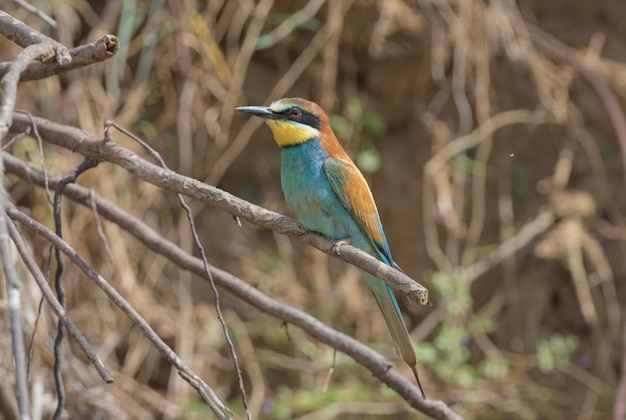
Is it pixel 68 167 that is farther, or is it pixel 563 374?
pixel 563 374

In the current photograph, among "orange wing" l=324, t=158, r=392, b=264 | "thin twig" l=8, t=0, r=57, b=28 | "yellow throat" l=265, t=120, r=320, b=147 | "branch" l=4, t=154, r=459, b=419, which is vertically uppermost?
"thin twig" l=8, t=0, r=57, b=28

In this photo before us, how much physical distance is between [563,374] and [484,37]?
1428 millimetres

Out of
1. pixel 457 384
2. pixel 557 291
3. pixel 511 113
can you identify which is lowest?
pixel 457 384

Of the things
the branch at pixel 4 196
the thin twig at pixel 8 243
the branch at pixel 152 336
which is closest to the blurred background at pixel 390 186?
the branch at pixel 152 336

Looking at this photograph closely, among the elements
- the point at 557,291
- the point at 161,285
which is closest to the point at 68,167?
the point at 161,285

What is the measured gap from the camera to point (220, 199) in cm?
163

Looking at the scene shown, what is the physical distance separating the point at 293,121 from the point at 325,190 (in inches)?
11.1

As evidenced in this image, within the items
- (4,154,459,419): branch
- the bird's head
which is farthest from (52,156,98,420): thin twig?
the bird's head

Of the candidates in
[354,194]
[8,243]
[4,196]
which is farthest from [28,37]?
[354,194]

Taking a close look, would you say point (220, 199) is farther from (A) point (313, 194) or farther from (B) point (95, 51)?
(A) point (313, 194)

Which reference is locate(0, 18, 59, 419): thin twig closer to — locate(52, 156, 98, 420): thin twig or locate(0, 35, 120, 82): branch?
Result: locate(0, 35, 120, 82): branch

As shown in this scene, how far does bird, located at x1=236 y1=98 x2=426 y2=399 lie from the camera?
2.41 meters

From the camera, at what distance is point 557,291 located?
144 inches

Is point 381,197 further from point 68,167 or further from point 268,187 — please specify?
point 68,167
